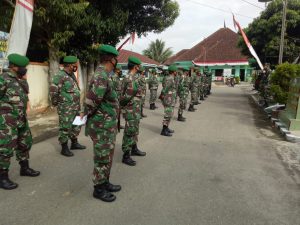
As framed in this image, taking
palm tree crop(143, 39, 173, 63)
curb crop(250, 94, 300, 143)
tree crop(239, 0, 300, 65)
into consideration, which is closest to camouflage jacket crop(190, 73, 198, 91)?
curb crop(250, 94, 300, 143)

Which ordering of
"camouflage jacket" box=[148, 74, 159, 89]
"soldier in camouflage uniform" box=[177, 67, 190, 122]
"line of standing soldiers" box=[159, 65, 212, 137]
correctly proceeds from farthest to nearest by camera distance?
"camouflage jacket" box=[148, 74, 159, 89]
"soldier in camouflage uniform" box=[177, 67, 190, 122]
"line of standing soldiers" box=[159, 65, 212, 137]

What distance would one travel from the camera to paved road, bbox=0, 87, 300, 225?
3.15 m

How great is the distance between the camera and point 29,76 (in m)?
9.25

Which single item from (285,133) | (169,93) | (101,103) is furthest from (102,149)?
(285,133)

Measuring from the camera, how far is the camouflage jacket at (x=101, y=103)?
321 cm

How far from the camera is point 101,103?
3.35m

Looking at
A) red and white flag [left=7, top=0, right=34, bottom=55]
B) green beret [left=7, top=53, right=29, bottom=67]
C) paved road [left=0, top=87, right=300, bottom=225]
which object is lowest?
paved road [left=0, top=87, right=300, bottom=225]

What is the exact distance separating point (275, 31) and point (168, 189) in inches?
619

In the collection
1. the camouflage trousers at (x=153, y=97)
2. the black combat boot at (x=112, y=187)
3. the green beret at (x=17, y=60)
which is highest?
the green beret at (x=17, y=60)

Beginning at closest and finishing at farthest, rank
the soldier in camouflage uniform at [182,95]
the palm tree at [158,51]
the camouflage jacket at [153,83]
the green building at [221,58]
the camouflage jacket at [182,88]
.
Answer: the soldier in camouflage uniform at [182,95] < the camouflage jacket at [182,88] < the camouflage jacket at [153,83] < the green building at [221,58] < the palm tree at [158,51]

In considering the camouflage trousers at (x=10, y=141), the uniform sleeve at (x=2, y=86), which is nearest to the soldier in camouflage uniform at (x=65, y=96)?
the camouflage trousers at (x=10, y=141)

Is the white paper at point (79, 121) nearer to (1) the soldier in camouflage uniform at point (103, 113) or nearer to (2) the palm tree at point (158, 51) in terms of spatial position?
(1) the soldier in camouflage uniform at point (103, 113)

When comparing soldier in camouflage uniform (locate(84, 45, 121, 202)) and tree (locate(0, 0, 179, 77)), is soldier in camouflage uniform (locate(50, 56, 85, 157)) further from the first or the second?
tree (locate(0, 0, 179, 77))

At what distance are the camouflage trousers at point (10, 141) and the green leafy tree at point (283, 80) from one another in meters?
8.09
